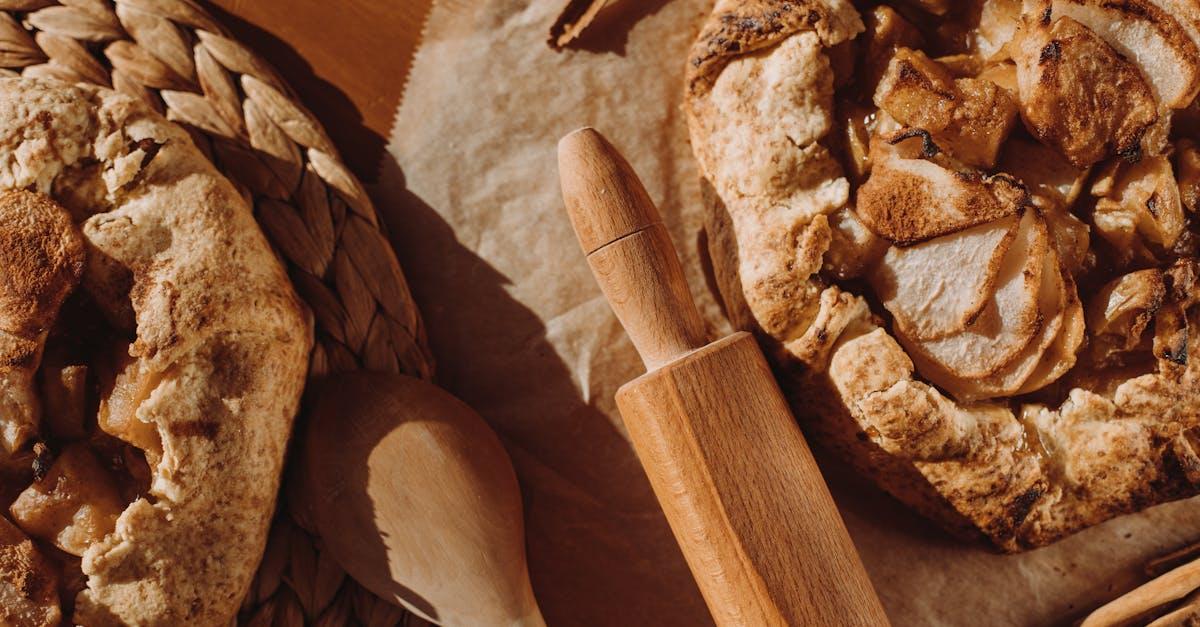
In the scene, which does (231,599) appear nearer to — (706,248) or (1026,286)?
(706,248)

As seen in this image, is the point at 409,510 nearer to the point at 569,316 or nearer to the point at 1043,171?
the point at 569,316

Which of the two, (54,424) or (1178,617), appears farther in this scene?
(1178,617)

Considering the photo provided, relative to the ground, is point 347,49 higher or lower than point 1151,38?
lower

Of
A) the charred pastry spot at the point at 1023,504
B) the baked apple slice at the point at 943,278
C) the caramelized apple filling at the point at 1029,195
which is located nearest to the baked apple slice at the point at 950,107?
the caramelized apple filling at the point at 1029,195

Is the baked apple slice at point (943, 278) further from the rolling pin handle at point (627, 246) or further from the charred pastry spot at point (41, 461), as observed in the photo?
the charred pastry spot at point (41, 461)

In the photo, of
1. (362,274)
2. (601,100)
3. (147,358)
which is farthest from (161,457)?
(601,100)

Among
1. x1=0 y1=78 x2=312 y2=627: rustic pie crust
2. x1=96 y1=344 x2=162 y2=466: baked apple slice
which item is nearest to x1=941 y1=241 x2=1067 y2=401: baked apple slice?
x1=0 y1=78 x2=312 y2=627: rustic pie crust

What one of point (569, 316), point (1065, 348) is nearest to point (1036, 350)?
point (1065, 348)
